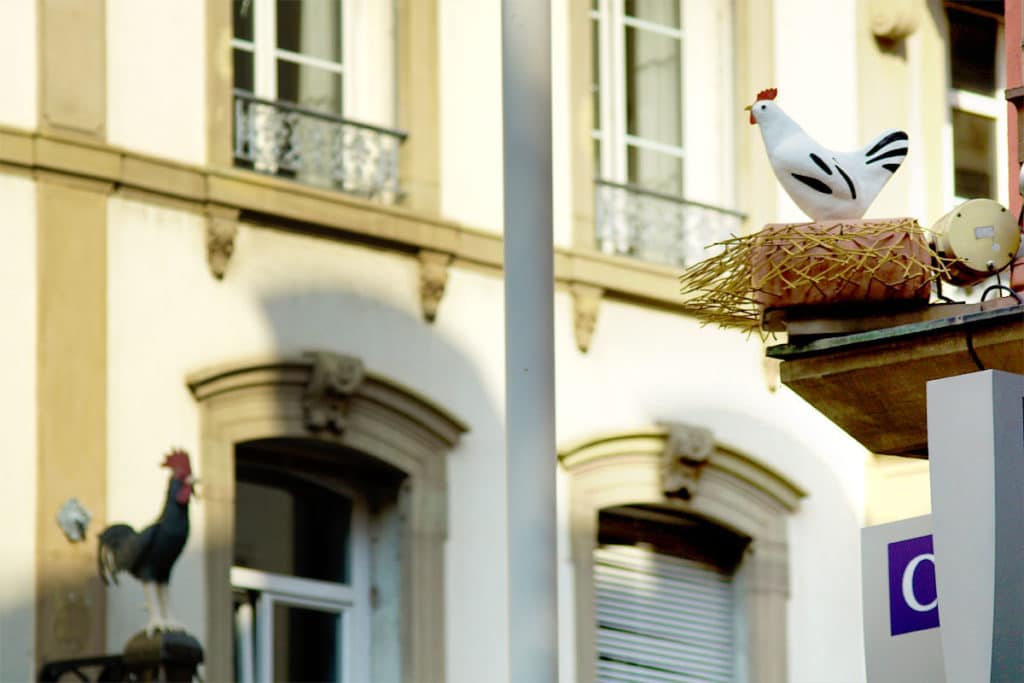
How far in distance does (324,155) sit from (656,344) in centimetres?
228

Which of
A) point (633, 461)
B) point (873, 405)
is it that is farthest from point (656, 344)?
point (873, 405)

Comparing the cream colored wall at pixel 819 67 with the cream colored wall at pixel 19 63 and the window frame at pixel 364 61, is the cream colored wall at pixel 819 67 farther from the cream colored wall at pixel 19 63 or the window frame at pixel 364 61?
the cream colored wall at pixel 19 63

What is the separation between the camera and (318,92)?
46.9ft

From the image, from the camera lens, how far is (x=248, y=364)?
1330 centimetres

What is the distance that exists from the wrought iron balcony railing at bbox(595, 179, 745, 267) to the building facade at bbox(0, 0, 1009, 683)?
0.02 metres

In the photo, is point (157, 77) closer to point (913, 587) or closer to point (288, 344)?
point (288, 344)

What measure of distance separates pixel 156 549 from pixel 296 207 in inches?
82.9

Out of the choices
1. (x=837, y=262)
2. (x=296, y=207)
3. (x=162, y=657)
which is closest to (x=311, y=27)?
(x=296, y=207)

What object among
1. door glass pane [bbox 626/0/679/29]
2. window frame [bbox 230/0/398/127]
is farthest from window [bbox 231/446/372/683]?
door glass pane [bbox 626/0/679/29]

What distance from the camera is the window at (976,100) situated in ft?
56.0

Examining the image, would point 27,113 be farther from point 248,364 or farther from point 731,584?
point 731,584

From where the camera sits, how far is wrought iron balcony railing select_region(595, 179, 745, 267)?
→ 50.5 ft

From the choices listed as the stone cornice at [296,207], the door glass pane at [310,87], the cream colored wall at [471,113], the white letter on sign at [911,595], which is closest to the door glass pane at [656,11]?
the cream colored wall at [471,113]

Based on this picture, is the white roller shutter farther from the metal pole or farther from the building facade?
the metal pole
